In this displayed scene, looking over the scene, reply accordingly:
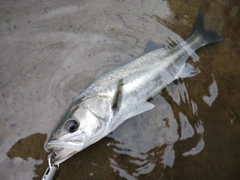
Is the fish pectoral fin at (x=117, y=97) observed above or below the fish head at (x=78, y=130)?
above

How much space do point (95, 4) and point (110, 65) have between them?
1.03 meters

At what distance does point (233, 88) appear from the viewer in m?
3.67

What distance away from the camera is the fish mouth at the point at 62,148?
253 centimetres

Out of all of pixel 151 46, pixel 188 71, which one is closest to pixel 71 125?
pixel 151 46

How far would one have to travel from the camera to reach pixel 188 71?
11.7ft

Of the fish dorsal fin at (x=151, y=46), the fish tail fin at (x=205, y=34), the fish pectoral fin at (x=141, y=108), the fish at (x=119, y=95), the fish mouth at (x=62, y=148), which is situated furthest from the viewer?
the fish tail fin at (x=205, y=34)

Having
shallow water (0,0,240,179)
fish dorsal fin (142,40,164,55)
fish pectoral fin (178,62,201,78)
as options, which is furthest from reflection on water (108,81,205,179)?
fish dorsal fin (142,40,164,55)

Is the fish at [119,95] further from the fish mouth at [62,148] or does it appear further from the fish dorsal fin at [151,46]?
the fish dorsal fin at [151,46]

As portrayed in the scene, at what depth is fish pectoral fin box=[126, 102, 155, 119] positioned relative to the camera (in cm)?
309

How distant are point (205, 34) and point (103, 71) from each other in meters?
1.57

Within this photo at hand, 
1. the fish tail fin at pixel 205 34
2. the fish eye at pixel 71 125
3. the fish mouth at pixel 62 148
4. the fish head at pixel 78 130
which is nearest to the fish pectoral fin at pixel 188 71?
the fish tail fin at pixel 205 34

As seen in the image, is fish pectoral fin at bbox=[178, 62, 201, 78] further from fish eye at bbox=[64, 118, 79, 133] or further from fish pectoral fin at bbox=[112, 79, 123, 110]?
fish eye at bbox=[64, 118, 79, 133]

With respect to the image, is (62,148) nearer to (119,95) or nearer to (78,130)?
(78,130)

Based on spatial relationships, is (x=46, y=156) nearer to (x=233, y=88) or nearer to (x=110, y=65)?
(x=110, y=65)
